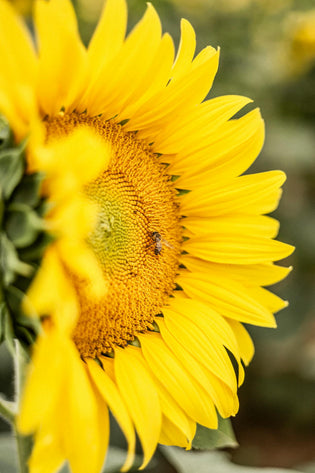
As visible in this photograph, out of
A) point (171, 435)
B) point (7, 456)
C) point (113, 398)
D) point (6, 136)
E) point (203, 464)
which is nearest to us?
point (6, 136)

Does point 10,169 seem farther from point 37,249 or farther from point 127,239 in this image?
point 127,239

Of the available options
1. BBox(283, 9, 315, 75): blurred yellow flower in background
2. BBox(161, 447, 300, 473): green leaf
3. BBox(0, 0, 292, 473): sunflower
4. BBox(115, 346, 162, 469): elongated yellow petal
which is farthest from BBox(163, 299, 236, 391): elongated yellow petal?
BBox(283, 9, 315, 75): blurred yellow flower in background

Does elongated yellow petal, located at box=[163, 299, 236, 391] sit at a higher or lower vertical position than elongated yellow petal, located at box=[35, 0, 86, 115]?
lower

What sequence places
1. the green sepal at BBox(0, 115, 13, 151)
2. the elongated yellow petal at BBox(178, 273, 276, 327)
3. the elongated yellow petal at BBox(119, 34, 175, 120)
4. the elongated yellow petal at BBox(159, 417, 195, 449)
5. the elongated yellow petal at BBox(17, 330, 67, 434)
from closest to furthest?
the elongated yellow petal at BBox(17, 330, 67, 434)
the green sepal at BBox(0, 115, 13, 151)
the elongated yellow petal at BBox(119, 34, 175, 120)
the elongated yellow petal at BBox(159, 417, 195, 449)
the elongated yellow petal at BBox(178, 273, 276, 327)

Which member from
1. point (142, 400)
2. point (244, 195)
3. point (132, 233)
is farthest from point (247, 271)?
point (142, 400)

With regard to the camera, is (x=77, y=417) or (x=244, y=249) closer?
(x=77, y=417)

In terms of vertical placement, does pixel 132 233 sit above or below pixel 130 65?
below

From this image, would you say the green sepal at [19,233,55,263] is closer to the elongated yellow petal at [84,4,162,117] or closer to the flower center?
the flower center
